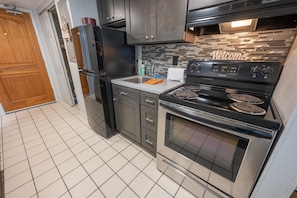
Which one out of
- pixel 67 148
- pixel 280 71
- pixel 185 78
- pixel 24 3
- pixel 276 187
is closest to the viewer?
pixel 276 187

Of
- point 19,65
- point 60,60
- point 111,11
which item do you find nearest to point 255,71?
point 111,11

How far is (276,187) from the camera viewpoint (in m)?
0.70

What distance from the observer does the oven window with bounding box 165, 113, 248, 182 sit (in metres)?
0.79

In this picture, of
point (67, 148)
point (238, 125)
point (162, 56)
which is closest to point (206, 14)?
point (162, 56)

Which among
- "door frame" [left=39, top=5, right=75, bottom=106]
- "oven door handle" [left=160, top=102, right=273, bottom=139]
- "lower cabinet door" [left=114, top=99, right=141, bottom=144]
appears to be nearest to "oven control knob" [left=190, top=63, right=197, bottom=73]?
"oven door handle" [left=160, top=102, right=273, bottom=139]

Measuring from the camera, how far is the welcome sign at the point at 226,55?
1.15 m

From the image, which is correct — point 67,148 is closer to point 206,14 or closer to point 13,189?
point 13,189

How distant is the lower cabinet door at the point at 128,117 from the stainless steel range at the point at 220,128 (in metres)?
0.42

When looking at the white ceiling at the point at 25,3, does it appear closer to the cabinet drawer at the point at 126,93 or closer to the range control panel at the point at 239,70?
the cabinet drawer at the point at 126,93

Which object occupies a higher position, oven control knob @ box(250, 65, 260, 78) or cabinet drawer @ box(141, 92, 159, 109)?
oven control knob @ box(250, 65, 260, 78)

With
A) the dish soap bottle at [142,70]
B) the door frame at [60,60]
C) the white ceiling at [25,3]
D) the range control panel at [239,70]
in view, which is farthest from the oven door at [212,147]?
the white ceiling at [25,3]

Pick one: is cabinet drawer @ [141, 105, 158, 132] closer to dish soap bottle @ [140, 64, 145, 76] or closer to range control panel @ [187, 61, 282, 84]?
range control panel @ [187, 61, 282, 84]

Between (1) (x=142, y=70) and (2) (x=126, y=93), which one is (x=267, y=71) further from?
(1) (x=142, y=70)

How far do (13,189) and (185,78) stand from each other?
2219 millimetres
